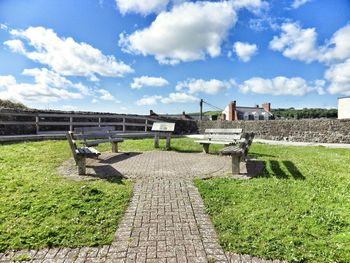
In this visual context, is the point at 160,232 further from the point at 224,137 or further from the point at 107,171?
the point at 224,137

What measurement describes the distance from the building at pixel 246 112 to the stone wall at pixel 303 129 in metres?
23.5

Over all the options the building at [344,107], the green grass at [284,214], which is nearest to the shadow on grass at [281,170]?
the green grass at [284,214]

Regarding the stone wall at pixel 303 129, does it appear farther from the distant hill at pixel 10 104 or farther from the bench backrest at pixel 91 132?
the distant hill at pixel 10 104

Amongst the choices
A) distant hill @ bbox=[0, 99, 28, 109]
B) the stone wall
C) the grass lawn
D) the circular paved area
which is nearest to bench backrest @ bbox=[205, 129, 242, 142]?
the circular paved area

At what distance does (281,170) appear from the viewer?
6965mm

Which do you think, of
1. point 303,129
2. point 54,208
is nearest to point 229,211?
point 54,208

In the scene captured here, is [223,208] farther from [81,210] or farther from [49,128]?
[49,128]

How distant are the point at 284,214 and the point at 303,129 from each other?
15086mm

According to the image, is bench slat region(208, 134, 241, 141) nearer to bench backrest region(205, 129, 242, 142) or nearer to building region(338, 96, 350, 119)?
bench backrest region(205, 129, 242, 142)

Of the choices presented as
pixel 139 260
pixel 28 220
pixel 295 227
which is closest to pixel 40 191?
pixel 28 220

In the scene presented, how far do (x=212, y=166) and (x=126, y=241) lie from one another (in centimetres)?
437

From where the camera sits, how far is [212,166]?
7.29 m

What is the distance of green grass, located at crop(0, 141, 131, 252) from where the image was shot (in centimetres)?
329

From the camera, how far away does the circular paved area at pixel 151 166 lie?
20.4 ft
